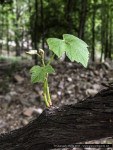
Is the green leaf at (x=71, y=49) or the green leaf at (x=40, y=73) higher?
the green leaf at (x=71, y=49)

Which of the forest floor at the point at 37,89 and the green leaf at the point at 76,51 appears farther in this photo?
the forest floor at the point at 37,89

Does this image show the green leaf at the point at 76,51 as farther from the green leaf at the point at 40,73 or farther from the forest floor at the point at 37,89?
the forest floor at the point at 37,89

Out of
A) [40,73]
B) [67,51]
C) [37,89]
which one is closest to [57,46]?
[67,51]

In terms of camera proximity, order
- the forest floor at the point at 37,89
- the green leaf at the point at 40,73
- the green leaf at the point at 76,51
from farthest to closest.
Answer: the forest floor at the point at 37,89 < the green leaf at the point at 40,73 < the green leaf at the point at 76,51

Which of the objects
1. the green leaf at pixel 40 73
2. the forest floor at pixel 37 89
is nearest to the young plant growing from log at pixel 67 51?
the green leaf at pixel 40 73

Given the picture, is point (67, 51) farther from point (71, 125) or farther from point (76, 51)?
point (71, 125)

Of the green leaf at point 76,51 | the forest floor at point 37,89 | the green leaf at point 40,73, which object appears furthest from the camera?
the forest floor at point 37,89

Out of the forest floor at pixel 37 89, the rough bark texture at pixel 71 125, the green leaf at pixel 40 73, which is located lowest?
the forest floor at pixel 37 89
